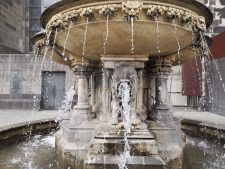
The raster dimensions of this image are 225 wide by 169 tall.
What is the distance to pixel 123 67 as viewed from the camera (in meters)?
4.53

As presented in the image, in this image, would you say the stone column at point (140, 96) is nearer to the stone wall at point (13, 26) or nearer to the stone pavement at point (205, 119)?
the stone pavement at point (205, 119)

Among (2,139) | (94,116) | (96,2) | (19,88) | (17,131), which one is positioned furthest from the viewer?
(19,88)

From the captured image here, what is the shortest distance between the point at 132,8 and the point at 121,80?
1.31 meters

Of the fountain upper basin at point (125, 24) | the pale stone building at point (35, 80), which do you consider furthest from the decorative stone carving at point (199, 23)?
→ the pale stone building at point (35, 80)

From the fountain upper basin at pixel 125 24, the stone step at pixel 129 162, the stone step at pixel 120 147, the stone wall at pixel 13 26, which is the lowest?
the stone step at pixel 129 162

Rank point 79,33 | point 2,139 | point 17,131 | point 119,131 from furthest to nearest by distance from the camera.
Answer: point 17,131, point 2,139, point 119,131, point 79,33

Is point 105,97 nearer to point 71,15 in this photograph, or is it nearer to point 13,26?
point 71,15

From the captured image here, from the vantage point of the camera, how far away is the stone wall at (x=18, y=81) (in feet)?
51.1

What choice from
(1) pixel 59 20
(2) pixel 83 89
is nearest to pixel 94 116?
(2) pixel 83 89

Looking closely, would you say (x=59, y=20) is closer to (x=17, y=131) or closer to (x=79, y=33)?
(x=79, y=33)

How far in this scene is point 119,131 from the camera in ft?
14.5

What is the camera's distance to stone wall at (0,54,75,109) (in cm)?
1556

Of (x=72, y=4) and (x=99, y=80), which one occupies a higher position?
(x=72, y=4)

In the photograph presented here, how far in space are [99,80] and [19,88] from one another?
429 inches
